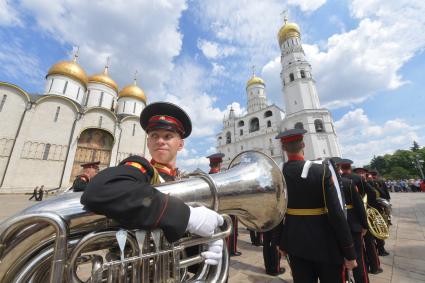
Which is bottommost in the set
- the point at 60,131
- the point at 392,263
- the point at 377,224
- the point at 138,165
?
the point at 392,263

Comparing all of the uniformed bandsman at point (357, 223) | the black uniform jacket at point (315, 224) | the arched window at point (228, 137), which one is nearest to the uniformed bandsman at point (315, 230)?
the black uniform jacket at point (315, 224)

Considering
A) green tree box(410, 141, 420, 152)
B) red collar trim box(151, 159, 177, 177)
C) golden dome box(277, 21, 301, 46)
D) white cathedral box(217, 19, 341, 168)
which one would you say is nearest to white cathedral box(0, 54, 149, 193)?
white cathedral box(217, 19, 341, 168)

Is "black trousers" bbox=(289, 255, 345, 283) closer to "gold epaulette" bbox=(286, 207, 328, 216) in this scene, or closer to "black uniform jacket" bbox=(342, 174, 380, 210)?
"gold epaulette" bbox=(286, 207, 328, 216)

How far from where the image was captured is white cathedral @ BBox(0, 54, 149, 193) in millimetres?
17750

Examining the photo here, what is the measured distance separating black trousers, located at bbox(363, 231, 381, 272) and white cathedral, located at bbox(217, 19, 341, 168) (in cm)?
2570

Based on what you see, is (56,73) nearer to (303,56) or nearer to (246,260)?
(246,260)

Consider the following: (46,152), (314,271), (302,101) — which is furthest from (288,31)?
(314,271)

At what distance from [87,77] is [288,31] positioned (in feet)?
126

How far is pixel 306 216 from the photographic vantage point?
7.33 feet

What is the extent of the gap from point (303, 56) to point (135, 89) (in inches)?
1305

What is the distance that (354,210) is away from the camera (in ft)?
10.6

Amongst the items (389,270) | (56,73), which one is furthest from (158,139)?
(56,73)

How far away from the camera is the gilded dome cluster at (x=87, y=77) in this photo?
75.8ft

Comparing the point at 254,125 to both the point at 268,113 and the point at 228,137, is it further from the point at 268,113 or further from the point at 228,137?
the point at 228,137
